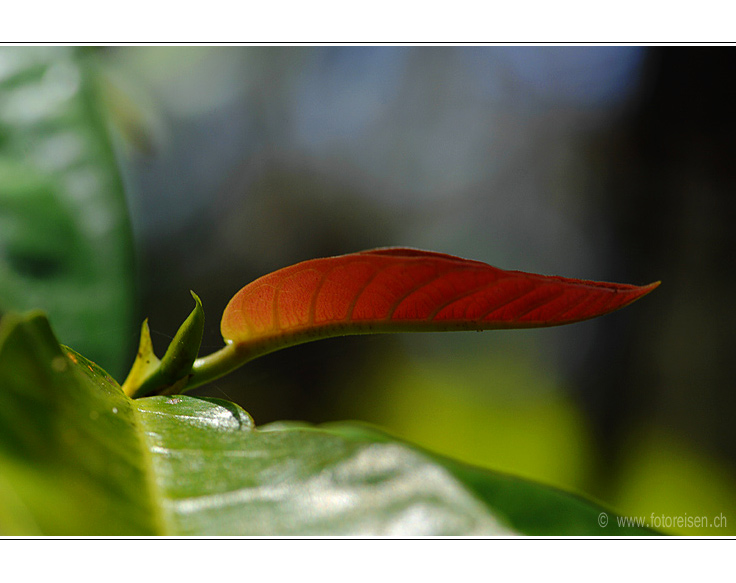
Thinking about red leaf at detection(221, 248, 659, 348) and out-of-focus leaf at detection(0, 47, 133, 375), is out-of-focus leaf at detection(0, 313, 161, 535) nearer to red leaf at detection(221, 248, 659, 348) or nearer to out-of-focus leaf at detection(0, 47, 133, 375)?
red leaf at detection(221, 248, 659, 348)

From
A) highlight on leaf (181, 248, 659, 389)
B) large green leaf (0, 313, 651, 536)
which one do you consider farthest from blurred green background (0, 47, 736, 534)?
large green leaf (0, 313, 651, 536)

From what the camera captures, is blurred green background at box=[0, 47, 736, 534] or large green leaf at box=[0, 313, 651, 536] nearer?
large green leaf at box=[0, 313, 651, 536]

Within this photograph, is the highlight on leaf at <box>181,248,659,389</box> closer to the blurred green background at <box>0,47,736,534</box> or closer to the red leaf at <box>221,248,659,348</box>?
the red leaf at <box>221,248,659,348</box>

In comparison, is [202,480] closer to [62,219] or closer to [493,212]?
[62,219]

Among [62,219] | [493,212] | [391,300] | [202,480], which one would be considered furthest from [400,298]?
[493,212]

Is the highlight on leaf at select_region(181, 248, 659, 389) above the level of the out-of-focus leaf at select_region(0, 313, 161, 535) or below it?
above

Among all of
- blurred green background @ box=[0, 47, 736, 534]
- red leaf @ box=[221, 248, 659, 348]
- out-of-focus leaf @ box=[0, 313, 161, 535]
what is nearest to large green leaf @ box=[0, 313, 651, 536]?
out-of-focus leaf @ box=[0, 313, 161, 535]

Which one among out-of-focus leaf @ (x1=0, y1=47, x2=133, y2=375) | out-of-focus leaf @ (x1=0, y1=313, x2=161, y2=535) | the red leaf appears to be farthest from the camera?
out-of-focus leaf @ (x1=0, y1=47, x2=133, y2=375)

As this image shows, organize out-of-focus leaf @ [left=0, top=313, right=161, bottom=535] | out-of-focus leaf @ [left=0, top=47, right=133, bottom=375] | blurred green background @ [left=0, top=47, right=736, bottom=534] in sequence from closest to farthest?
1. out-of-focus leaf @ [left=0, top=313, right=161, bottom=535]
2. out-of-focus leaf @ [left=0, top=47, right=133, bottom=375]
3. blurred green background @ [left=0, top=47, right=736, bottom=534]

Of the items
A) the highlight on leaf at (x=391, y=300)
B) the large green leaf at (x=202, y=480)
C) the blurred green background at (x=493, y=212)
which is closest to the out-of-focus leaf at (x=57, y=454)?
the large green leaf at (x=202, y=480)
